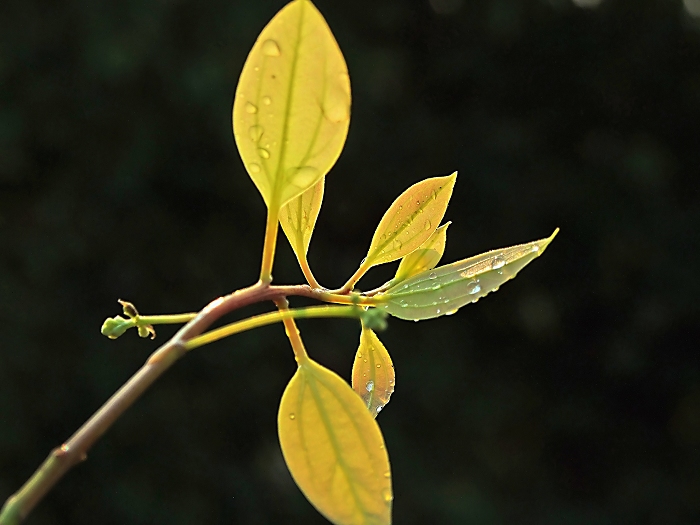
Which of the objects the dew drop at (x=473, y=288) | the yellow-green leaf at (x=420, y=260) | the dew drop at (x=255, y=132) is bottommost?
the dew drop at (x=473, y=288)

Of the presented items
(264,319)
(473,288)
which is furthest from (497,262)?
(264,319)

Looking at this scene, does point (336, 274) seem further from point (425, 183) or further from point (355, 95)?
point (425, 183)

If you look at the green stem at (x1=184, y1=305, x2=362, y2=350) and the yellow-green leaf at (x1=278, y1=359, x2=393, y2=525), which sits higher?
the green stem at (x1=184, y1=305, x2=362, y2=350)

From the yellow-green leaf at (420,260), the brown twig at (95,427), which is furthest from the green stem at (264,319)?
the yellow-green leaf at (420,260)

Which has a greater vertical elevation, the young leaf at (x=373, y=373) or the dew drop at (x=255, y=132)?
the dew drop at (x=255, y=132)

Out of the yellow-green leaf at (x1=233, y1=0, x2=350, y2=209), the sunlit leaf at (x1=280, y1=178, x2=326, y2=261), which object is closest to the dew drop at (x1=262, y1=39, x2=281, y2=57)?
the yellow-green leaf at (x1=233, y1=0, x2=350, y2=209)

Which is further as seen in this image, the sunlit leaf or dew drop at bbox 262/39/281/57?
the sunlit leaf

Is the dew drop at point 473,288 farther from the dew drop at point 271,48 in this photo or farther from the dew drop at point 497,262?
the dew drop at point 271,48

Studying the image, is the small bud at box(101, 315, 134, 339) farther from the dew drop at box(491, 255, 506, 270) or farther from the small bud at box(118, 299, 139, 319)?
the dew drop at box(491, 255, 506, 270)

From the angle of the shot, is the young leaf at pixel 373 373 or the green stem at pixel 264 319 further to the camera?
the young leaf at pixel 373 373
